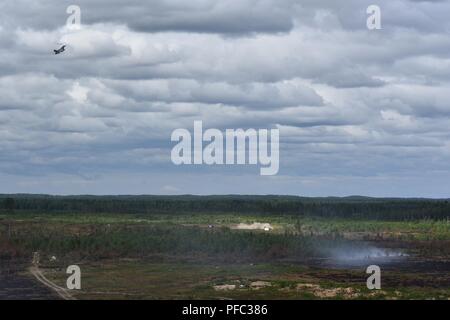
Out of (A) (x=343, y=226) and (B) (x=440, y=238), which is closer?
(B) (x=440, y=238)

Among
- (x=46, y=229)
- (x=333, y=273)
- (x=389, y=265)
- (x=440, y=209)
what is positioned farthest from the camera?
(x=440, y=209)

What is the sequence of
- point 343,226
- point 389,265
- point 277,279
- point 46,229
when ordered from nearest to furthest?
point 277,279 → point 389,265 → point 46,229 → point 343,226

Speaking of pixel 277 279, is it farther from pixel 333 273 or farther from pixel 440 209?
pixel 440 209
